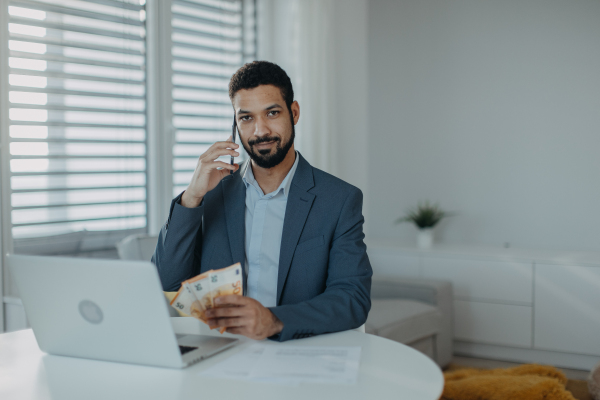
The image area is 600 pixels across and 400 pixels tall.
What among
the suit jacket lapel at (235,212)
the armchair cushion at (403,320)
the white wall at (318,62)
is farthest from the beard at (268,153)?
the white wall at (318,62)

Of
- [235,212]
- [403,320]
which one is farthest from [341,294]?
[403,320]

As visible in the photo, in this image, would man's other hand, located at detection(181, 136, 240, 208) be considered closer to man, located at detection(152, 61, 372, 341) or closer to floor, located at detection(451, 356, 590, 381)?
man, located at detection(152, 61, 372, 341)

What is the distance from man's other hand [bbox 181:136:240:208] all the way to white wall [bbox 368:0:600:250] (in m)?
2.87

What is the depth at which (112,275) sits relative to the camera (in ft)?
3.47

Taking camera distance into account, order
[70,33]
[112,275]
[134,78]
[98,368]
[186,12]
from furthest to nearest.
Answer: [186,12] → [134,78] → [70,33] → [98,368] → [112,275]

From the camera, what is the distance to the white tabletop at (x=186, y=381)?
1.01 meters

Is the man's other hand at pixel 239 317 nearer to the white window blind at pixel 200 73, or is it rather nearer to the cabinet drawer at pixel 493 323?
the white window blind at pixel 200 73

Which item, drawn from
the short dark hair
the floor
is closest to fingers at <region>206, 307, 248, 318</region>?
the short dark hair

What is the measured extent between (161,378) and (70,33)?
2.29m

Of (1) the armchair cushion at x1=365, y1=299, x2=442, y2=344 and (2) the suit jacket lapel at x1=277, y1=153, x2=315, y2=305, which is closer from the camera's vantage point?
(2) the suit jacket lapel at x1=277, y1=153, x2=315, y2=305

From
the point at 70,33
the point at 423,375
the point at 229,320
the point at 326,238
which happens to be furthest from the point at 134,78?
the point at 423,375

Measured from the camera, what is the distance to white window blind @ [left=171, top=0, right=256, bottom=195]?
3.40 meters

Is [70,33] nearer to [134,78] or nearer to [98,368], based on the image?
[134,78]

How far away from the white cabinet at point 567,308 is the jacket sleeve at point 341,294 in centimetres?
221
